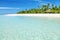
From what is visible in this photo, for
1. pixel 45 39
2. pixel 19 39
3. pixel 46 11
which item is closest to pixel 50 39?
pixel 45 39

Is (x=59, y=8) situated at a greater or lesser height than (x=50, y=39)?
lesser

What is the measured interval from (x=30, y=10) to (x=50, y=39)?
25248mm

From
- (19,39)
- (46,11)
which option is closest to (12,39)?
(19,39)

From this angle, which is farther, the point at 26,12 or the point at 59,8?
the point at 26,12

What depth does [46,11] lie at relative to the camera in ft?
90.6

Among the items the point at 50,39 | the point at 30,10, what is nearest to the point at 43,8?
the point at 30,10

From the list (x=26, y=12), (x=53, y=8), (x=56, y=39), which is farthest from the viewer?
(x=26, y=12)

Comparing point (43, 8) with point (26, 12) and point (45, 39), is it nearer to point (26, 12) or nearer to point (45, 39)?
point (26, 12)

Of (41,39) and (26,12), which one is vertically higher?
(41,39)

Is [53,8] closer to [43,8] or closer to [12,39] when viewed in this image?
[43,8]

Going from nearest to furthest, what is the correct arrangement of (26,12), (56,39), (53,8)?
(56,39) < (53,8) < (26,12)

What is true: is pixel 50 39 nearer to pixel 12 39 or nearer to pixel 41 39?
pixel 41 39

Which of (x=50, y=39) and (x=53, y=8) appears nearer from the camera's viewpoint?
(x=50, y=39)

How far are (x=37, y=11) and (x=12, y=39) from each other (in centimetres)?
2377
